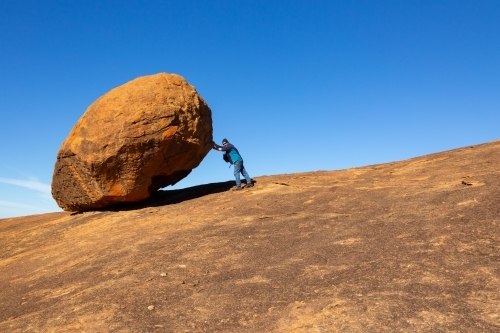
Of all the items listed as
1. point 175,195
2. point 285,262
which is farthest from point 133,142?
point 285,262

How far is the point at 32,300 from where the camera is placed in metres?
6.49

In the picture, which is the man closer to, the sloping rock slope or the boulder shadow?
the boulder shadow

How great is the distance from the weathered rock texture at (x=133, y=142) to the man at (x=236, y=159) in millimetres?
572

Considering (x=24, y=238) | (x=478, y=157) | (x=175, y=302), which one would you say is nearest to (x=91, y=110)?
(x=24, y=238)

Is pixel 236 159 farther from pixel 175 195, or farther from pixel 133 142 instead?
pixel 133 142

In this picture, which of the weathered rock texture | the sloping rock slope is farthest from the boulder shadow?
the sloping rock slope

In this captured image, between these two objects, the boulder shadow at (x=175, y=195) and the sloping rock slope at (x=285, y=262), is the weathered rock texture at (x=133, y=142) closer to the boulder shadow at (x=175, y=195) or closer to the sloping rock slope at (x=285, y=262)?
the boulder shadow at (x=175, y=195)

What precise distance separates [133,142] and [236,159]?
2731 millimetres

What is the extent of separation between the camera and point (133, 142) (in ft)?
33.5

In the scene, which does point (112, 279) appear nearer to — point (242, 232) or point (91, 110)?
point (242, 232)

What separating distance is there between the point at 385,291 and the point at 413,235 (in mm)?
1829

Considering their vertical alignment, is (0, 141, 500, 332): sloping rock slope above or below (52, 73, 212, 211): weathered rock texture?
below

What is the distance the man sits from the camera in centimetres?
1169

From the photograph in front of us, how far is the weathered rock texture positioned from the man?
0.57 meters
